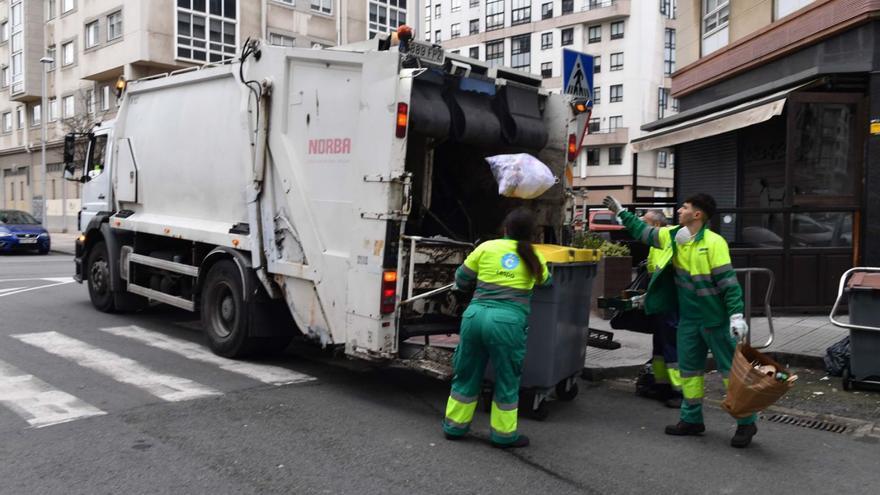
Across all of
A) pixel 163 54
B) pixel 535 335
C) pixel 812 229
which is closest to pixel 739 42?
pixel 812 229

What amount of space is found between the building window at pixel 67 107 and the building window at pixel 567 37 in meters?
32.6

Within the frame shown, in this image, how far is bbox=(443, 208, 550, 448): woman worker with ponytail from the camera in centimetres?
482

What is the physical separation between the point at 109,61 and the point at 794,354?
32.4 metres

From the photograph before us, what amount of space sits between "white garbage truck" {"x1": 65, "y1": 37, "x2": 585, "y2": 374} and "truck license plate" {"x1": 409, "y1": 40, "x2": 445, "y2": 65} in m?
0.01

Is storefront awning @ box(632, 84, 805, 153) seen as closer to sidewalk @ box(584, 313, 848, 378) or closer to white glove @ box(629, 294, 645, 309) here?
sidewalk @ box(584, 313, 848, 378)

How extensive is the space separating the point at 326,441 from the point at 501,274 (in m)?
1.54

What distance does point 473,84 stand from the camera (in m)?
6.36

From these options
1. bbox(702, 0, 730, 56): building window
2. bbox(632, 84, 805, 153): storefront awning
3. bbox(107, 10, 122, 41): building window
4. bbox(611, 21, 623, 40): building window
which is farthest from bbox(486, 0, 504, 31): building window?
bbox(632, 84, 805, 153): storefront awning

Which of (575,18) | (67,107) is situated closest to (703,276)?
(67,107)

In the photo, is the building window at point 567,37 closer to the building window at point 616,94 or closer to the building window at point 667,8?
the building window at point 616,94

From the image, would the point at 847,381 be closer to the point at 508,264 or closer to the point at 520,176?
the point at 520,176

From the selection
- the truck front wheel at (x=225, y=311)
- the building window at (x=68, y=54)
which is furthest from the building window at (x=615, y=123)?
the truck front wheel at (x=225, y=311)

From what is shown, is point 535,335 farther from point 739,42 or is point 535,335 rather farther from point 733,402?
point 739,42

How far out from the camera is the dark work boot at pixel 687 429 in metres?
5.24
